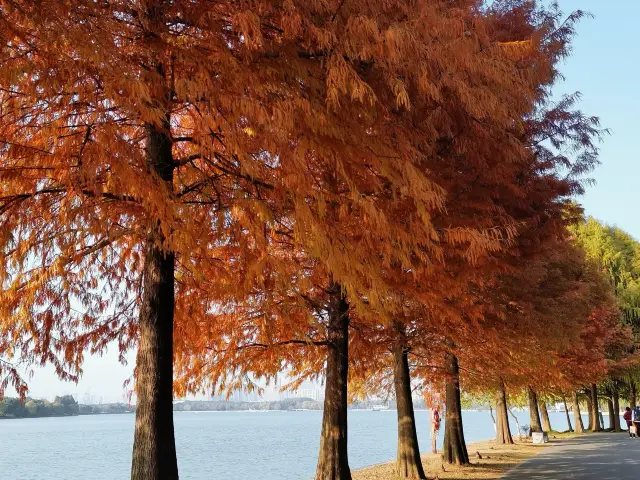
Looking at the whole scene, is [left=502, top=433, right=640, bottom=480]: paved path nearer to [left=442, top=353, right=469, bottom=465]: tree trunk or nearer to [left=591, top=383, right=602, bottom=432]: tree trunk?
[left=442, top=353, right=469, bottom=465]: tree trunk

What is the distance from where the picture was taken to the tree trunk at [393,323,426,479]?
1784 cm

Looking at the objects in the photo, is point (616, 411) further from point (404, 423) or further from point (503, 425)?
point (404, 423)

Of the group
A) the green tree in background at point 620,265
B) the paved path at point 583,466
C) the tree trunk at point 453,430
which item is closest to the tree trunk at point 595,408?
the green tree in background at point 620,265

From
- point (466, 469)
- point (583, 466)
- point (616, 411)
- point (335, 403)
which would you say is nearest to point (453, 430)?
point (466, 469)

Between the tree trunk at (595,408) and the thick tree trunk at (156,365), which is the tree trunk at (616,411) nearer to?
the tree trunk at (595,408)

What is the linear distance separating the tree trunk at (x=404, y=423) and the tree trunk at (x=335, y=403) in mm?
2761

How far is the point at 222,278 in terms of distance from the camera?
8992 millimetres

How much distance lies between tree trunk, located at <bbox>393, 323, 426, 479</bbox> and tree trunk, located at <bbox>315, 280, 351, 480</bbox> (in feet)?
9.06

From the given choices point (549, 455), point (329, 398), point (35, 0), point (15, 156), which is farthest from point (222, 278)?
point (549, 455)

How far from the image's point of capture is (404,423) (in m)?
18.7

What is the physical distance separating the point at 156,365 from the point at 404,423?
38.8 feet

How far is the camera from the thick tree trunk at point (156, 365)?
814 centimetres

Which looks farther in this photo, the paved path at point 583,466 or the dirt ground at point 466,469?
the dirt ground at point 466,469

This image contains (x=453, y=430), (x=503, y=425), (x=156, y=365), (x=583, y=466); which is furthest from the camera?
(x=503, y=425)
